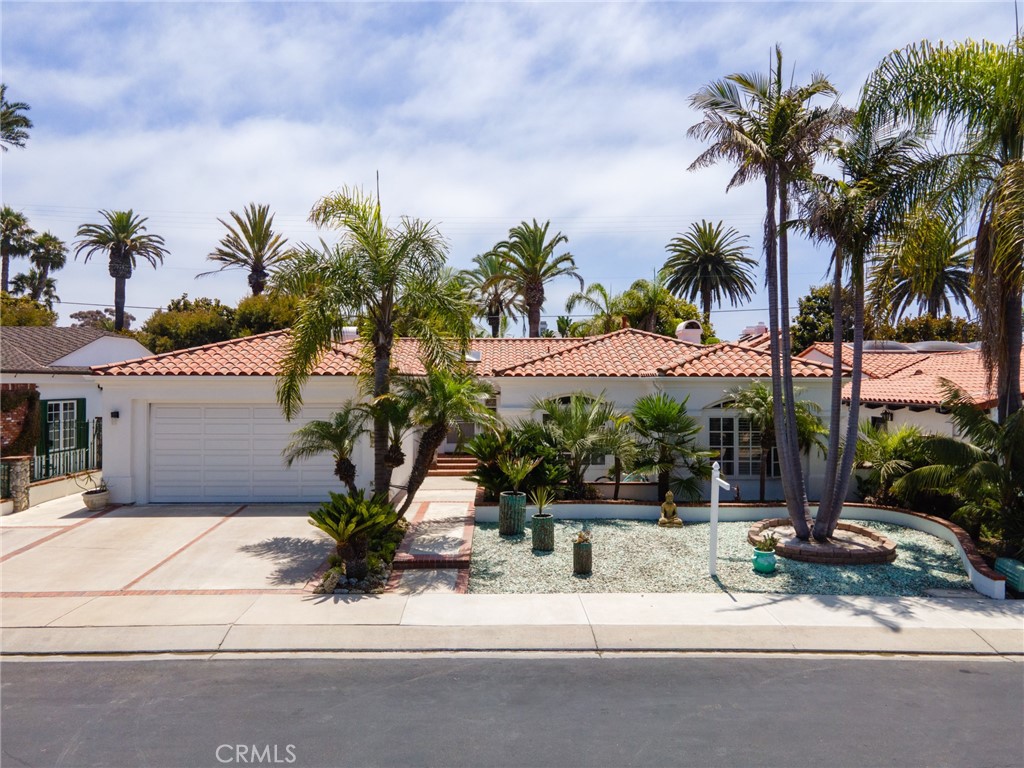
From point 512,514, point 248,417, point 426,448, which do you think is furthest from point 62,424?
point 512,514

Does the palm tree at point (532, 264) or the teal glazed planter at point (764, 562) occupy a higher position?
the palm tree at point (532, 264)

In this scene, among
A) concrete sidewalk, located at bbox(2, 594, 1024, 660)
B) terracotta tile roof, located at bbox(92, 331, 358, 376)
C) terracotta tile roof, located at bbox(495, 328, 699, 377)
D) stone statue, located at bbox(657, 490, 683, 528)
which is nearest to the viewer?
concrete sidewalk, located at bbox(2, 594, 1024, 660)

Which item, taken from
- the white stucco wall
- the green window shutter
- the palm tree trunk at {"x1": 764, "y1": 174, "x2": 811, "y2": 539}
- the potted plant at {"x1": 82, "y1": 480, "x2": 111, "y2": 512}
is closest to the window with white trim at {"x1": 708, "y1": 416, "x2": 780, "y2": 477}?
the palm tree trunk at {"x1": 764, "y1": 174, "x2": 811, "y2": 539}

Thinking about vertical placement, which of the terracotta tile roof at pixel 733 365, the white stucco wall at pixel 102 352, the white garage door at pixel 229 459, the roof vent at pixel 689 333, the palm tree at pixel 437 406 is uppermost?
the roof vent at pixel 689 333

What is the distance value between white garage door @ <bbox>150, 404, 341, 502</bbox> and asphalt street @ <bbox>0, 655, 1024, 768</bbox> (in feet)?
28.8

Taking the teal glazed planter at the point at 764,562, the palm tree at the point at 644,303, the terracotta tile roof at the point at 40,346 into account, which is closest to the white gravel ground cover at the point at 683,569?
the teal glazed planter at the point at 764,562

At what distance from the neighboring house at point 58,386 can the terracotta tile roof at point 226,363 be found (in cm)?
119

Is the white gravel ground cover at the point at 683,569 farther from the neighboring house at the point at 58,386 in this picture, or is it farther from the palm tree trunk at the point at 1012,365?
the neighboring house at the point at 58,386

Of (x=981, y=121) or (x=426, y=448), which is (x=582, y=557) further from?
(x=981, y=121)

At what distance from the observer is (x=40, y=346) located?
23.3m

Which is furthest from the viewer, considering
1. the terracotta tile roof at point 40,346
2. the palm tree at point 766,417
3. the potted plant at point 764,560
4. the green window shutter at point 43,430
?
the terracotta tile roof at point 40,346

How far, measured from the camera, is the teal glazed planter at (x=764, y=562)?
1118cm

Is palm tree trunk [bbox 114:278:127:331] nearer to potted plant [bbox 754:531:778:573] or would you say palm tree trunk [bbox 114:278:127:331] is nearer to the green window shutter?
the green window shutter

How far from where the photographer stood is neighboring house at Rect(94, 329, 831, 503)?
16.3 meters
